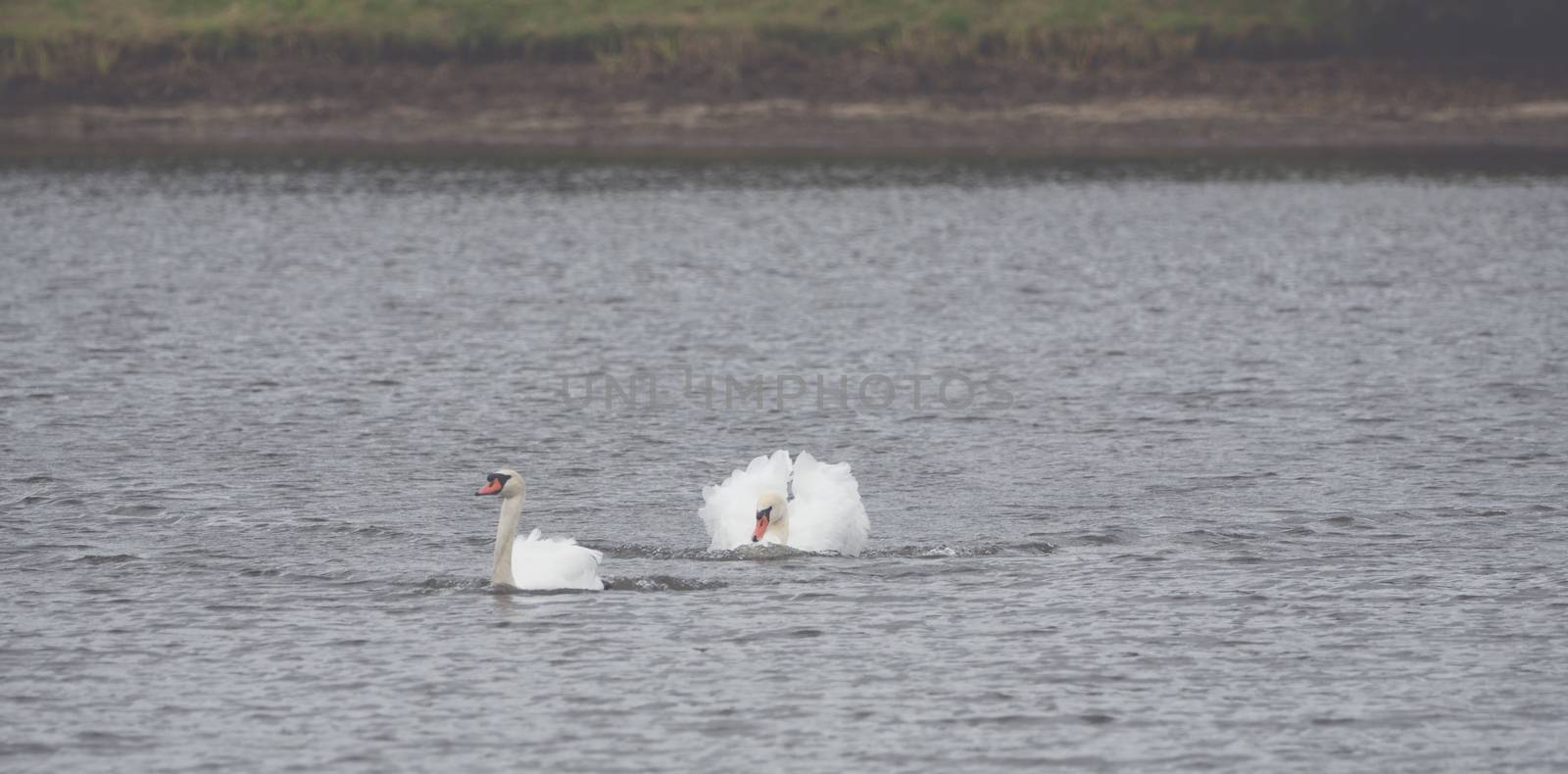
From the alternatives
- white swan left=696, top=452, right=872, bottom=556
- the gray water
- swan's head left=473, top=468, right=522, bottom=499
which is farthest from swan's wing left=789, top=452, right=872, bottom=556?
swan's head left=473, top=468, right=522, bottom=499

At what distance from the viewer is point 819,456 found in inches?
994

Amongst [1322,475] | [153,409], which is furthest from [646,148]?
[1322,475]

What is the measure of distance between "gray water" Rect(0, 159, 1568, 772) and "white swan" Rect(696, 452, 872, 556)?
28 centimetres

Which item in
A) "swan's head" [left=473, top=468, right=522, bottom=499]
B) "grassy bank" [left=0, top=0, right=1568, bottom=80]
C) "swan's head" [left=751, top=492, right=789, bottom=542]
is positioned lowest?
"swan's head" [left=751, top=492, right=789, bottom=542]

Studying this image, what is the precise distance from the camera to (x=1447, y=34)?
65.6 m

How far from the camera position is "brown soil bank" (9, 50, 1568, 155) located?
207ft

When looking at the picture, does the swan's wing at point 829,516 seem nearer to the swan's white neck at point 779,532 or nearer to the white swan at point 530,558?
the swan's white neck at point 779,532

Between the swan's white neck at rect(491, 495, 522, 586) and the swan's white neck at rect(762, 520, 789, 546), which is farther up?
the swan's white neck at rect(491, 495, 522, 586)

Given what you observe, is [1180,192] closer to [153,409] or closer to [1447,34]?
[1447,34]

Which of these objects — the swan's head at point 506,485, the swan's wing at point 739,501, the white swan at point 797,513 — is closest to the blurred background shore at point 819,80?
the swan's wing at point 739,501

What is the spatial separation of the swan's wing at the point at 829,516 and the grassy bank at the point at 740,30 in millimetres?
48184

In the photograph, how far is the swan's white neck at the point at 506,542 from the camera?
18.6 metres

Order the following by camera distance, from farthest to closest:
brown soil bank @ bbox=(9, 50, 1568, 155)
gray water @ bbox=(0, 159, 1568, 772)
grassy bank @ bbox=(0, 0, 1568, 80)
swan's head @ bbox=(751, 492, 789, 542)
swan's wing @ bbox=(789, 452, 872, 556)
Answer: grassy bank @ bbox=(0, 0, 1568, 80) < brown soil bank @ bbox=(9, 50, 1568, 155) < swan's wing @ bbox=(789, 452, 872, 556) < swan's head @ bbox=(751, 492, 789, 542) < gray water @ bbox=(0, 159, 1568, 772)

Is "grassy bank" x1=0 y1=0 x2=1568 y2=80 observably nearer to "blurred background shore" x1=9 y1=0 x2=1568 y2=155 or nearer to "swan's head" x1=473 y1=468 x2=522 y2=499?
"blurred background shore" x1=9 y1=0 x2=1568 y2=155
